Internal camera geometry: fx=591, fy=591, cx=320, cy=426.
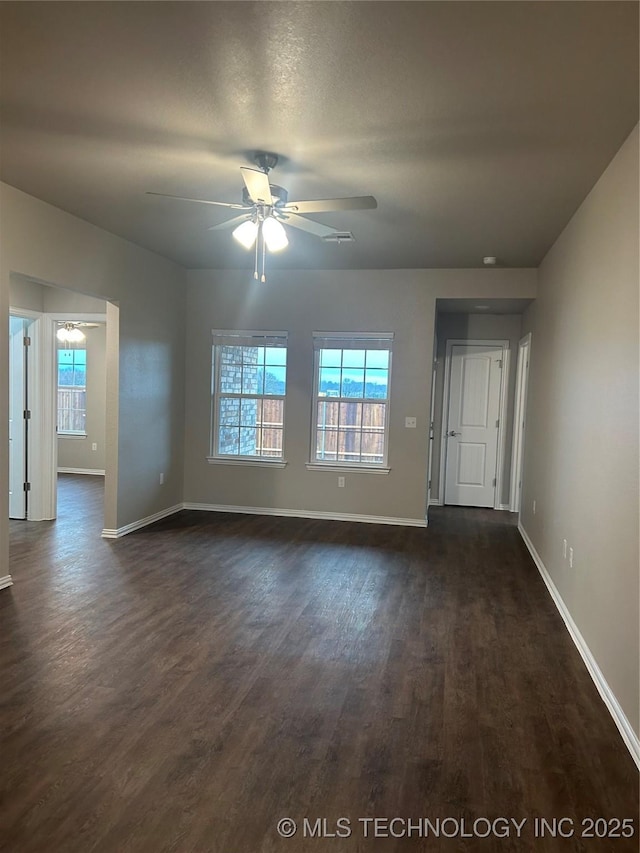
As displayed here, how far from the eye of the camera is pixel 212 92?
2557 millimetres

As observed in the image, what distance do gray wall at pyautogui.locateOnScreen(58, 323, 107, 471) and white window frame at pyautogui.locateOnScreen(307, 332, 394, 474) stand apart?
419cm

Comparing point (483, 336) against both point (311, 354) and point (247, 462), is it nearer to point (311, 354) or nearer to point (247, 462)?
point (311, 354)

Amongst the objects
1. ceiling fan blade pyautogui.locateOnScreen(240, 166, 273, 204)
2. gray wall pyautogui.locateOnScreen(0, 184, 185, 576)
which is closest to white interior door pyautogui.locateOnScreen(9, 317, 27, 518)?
gray wall pyautogui.locateOnScreen(0, 184, 185, 576)

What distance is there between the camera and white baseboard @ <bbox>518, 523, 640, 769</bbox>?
7.82 feet

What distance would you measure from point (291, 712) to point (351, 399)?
417cm

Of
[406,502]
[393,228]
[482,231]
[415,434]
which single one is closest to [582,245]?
[482,231]

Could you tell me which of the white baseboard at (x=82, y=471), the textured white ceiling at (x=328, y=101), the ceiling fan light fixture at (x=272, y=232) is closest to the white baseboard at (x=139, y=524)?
the textured white ceiling at (x=328, y=101)

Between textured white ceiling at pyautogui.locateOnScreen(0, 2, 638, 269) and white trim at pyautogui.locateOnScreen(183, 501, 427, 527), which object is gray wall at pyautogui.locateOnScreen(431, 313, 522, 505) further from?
textured white ceiling at pyautogui.locateOnScreen(0, 2, 638, 269)

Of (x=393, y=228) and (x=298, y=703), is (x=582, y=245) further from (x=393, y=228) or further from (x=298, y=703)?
(x=298, y=703)

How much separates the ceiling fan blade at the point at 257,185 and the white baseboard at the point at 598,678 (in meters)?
2.97

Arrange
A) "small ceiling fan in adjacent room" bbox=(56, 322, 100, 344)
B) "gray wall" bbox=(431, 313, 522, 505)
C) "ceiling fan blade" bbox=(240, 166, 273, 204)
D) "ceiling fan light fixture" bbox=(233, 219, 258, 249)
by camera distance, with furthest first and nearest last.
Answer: "small ceiling fan in adjacent room" bbox=(56, 322, 100, 344) → "gray wall" bbox=(431, 313, 522, 505) → "ceiling fan light fixture" bbox=(233, 219, 258, 249) → "ceiling fan blade" bbox=(240, 166, 273, 204)

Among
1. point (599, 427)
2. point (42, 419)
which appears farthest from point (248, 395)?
point (599, 427)

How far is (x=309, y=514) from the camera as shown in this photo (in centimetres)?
656

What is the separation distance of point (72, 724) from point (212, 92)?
2.75m
